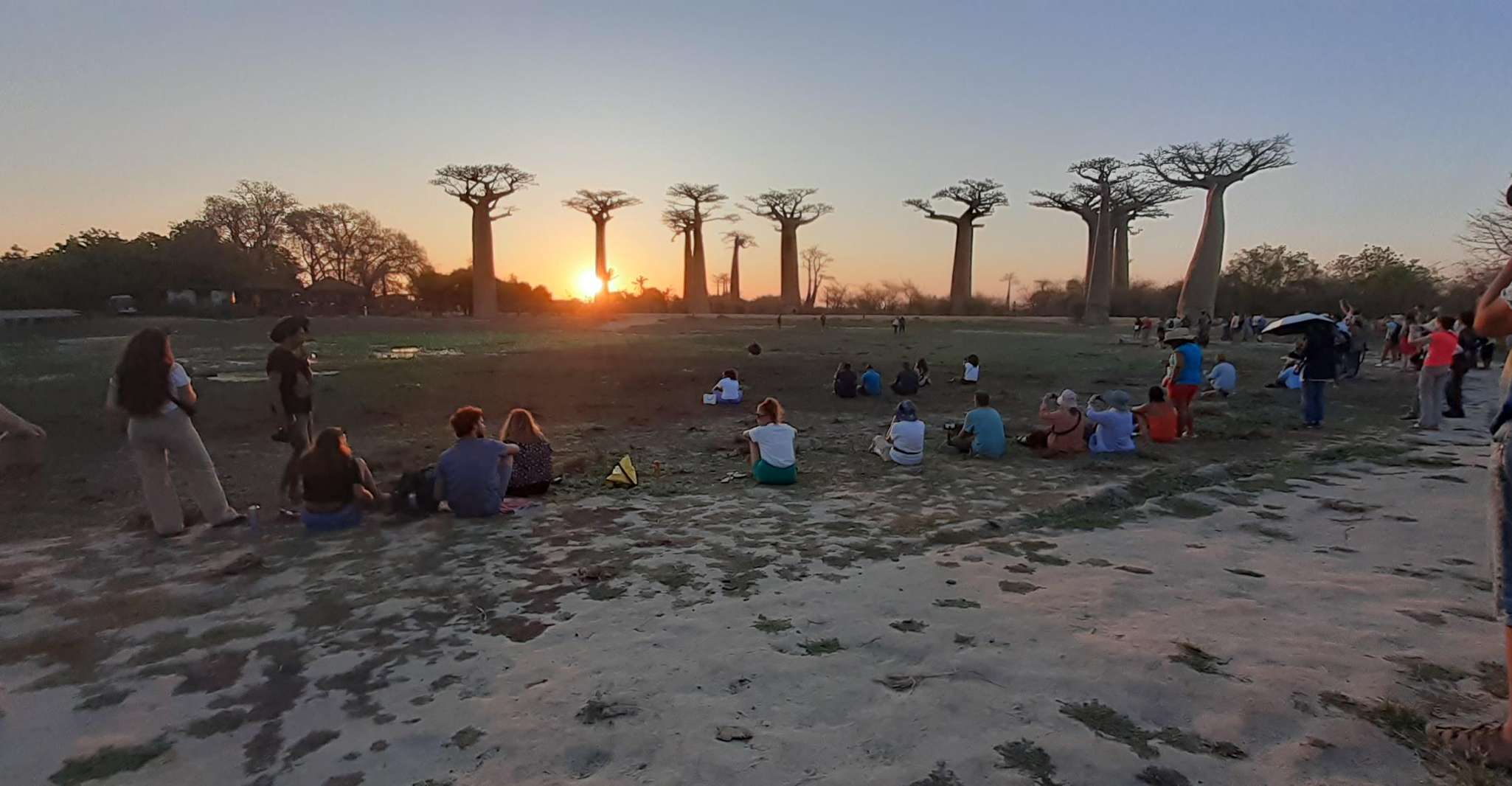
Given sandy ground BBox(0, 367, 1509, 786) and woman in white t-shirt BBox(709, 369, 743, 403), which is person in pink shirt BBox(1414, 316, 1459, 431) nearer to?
sandy ground BBox(0, 367, 1509, 786)

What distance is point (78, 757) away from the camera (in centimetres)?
279

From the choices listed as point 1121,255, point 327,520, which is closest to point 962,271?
point 1121,255

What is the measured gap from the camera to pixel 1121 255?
57156 mm

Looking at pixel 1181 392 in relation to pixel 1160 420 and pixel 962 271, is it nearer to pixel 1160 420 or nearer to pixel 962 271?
pixel 1160 420

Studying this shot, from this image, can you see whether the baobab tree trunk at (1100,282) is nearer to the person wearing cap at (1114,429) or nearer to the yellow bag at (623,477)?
the person wearing cap at (1114,429)

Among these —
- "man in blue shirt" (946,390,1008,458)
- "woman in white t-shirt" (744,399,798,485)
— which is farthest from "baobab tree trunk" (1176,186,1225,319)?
"woman in white t-shirt" (744,399,798,485)

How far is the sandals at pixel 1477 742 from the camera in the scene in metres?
2.51

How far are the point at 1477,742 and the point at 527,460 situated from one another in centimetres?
575

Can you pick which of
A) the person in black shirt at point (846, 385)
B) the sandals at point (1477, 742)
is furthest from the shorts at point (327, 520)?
the person in black shirt at point (846, 385)

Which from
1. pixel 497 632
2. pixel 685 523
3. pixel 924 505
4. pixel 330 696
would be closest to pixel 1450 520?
pixel 924 505

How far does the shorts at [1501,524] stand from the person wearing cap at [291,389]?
A: 22.5 ft

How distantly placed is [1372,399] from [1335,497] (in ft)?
27.8

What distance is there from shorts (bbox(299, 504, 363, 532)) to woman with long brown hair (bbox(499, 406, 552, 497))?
1.17 meters

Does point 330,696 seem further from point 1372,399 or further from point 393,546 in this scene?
point 1372,399
